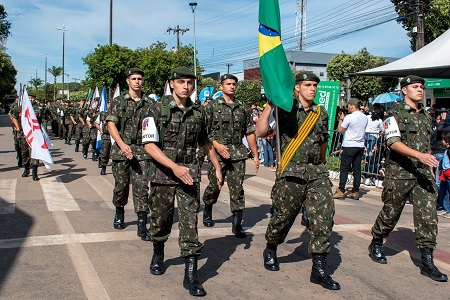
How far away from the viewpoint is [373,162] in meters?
11.8

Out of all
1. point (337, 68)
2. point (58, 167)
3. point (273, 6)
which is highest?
point (337, 68)

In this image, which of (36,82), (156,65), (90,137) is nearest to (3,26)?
(156,65)

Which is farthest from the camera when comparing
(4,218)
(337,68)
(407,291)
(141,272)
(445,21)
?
(337,68)

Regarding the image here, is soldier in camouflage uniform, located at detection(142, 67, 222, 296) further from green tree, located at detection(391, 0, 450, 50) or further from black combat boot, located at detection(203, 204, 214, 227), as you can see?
green tree, located at detection(391, 0, 450, 50)

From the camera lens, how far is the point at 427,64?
39.5 ft

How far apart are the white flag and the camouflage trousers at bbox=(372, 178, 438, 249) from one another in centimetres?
817

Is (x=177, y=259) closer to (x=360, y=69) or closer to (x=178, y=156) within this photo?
(x=178, y=156)

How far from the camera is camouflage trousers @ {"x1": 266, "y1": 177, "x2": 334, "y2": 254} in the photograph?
14.8 feet

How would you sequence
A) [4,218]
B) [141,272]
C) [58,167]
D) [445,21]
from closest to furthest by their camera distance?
1. [141,272]
2. [4,218]
3. [58,167]
4. [445,21]

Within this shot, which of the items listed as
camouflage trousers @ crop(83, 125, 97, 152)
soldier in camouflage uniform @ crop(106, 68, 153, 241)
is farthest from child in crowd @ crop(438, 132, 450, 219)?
camouflage trousers @ crop(83, 125, 97, 152)

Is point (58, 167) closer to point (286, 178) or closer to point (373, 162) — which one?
point (373, 162)

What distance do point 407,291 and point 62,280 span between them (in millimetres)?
3247

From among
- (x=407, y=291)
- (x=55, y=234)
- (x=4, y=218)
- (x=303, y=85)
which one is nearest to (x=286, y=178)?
(x=303, y=85)

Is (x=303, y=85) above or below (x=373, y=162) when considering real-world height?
above
